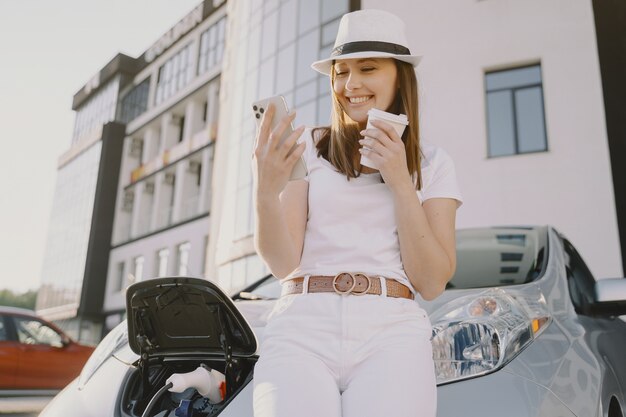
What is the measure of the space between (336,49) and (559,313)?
1394 mm

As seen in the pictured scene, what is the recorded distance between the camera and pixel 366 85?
1884 millimetres

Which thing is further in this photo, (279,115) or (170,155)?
(170,155)

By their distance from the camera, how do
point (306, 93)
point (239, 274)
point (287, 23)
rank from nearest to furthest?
point (306, 93), point (239, 274), point (287, 23)

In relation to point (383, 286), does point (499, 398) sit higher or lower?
lower

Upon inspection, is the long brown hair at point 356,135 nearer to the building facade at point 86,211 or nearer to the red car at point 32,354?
the red car at point 32,354

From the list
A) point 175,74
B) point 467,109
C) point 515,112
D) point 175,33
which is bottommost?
point 515,112

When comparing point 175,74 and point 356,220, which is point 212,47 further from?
point 356,220

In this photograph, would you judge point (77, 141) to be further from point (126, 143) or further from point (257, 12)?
point (257, 12)

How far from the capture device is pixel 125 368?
225cm

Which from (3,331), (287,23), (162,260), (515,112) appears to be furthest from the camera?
(162,260)

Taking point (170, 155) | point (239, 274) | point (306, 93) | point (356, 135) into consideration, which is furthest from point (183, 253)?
point (356, 135)

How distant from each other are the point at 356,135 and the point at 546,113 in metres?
12.7

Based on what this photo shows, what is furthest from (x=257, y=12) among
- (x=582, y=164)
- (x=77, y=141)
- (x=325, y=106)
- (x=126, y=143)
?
(x=77, y=141)

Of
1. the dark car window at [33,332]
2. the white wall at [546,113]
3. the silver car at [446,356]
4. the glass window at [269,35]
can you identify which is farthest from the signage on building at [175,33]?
the silver car at [446,356]
